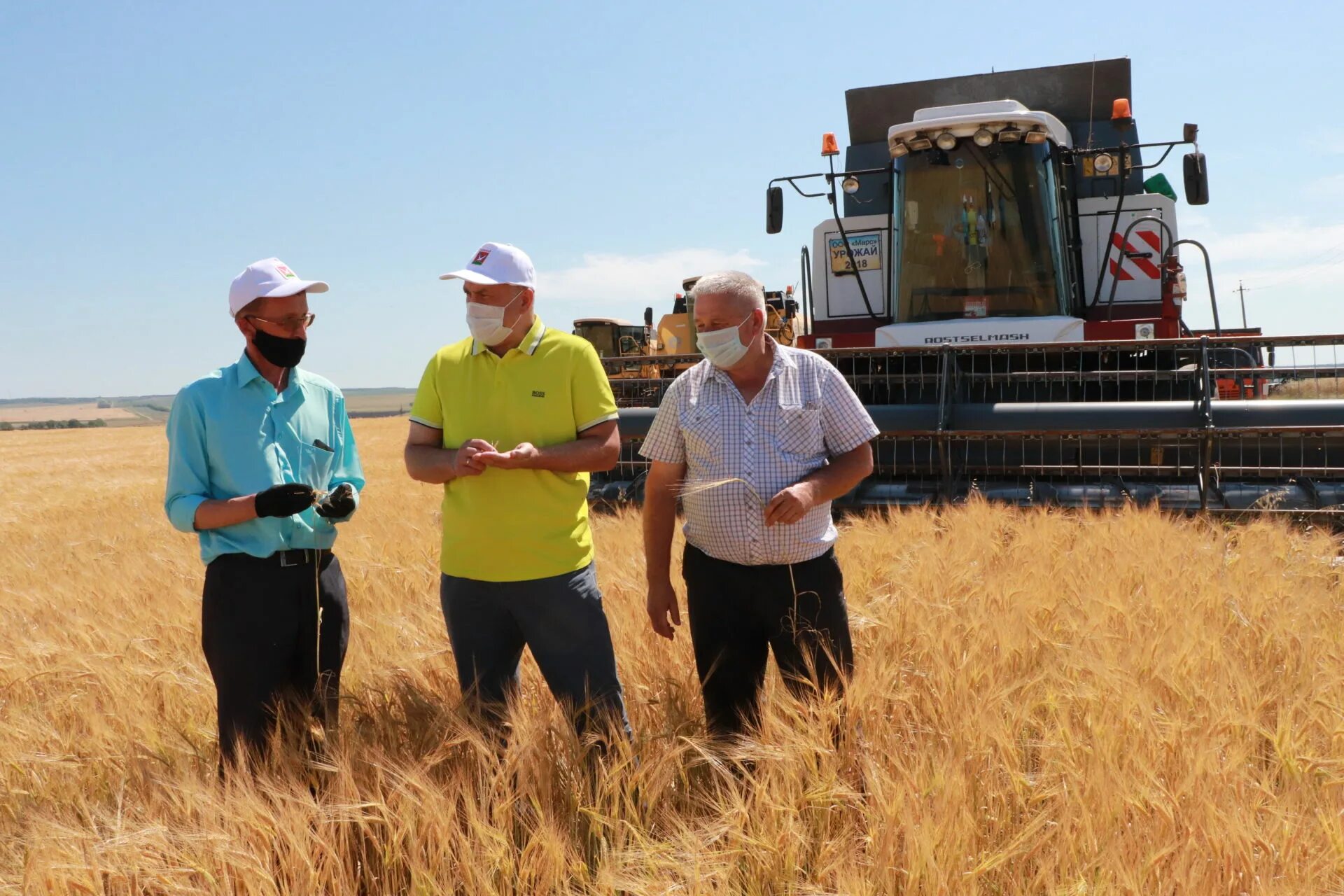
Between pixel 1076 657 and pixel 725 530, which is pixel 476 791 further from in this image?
pixel 1076 657

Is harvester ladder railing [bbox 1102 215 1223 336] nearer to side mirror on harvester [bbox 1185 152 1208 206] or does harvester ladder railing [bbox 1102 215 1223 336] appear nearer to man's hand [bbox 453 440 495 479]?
side mirror on harvester [bbox 1185 152 1208 206]

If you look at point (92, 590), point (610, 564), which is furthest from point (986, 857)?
point (92, 590)

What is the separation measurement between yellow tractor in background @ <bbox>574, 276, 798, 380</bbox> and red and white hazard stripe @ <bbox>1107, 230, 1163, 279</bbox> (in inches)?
115

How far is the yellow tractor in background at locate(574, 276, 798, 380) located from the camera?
881 cm

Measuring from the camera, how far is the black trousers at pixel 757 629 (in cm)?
286

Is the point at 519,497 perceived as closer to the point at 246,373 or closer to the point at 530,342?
the point at 530,342

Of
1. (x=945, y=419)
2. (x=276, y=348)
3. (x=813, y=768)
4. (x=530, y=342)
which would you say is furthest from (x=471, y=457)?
(x=945, y=419)

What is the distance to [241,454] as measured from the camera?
2785mm

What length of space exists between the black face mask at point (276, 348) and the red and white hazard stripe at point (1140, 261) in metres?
7.52

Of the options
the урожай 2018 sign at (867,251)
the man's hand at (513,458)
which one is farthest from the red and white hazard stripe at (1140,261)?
the man's hand at (513,458)

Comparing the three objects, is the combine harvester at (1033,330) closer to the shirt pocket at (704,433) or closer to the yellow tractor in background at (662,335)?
the yellow tractor in background at (662,335)

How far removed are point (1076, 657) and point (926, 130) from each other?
583cm

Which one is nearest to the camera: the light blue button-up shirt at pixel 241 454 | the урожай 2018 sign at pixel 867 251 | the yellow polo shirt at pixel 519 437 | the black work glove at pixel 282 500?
the black work glove at pixel 282 500

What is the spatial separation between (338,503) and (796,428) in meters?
1.23
